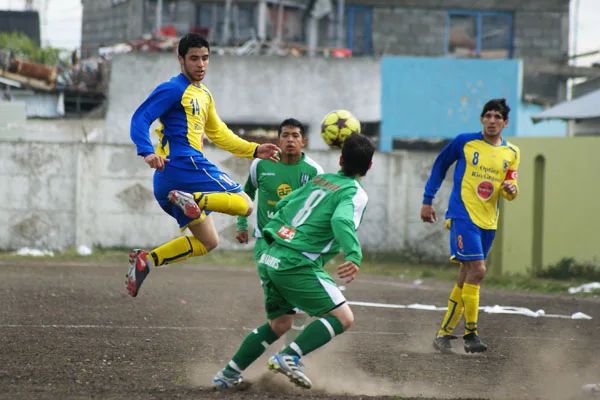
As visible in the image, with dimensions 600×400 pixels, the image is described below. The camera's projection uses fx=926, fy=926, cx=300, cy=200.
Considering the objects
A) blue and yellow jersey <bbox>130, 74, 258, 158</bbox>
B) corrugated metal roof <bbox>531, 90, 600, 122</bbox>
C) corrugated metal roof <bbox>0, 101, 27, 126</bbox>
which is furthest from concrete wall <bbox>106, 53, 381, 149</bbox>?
blue and yellow jersey <bbox>130, 74, 258, 158</bbox>

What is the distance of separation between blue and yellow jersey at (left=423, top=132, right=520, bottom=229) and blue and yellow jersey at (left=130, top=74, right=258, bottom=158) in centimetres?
239

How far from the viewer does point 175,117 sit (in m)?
7.23

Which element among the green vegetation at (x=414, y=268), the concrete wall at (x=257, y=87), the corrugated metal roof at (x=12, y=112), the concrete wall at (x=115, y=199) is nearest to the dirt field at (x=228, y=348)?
the green vegetation at (x=414, y=268)

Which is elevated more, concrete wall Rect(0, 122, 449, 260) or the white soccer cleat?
the white soccer cleat

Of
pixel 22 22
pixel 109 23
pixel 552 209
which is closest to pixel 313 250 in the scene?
pixel 552 209

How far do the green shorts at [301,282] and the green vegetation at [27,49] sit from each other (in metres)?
27.2

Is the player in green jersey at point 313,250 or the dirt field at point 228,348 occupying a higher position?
the player in green jersey at point 313,250

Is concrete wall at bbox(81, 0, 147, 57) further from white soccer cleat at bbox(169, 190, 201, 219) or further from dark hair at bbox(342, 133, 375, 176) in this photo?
dark hair at bbox(342, 133, 375, 176)

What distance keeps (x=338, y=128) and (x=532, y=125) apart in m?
22.5

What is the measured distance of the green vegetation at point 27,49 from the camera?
32.3 m

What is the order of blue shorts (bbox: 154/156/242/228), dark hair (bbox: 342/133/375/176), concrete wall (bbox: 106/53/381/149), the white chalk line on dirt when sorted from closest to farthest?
dark hair (bbox: 342/133/375/176) → blue shorts (bbox: 154/156/242/228) → the white chalk line on dirt → concrete wall (bbox: 106/53/381/149)

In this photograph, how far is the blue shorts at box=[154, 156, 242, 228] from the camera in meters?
7.30

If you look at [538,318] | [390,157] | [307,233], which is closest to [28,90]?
[390,157]

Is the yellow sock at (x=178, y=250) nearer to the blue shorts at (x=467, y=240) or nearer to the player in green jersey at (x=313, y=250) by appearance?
the player in green jersey at (x=313, y=250)
